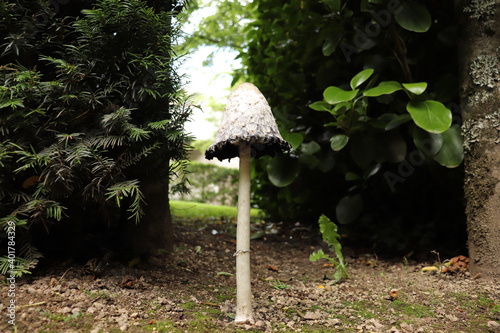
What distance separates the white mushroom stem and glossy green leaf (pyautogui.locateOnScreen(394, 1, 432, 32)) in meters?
2.01

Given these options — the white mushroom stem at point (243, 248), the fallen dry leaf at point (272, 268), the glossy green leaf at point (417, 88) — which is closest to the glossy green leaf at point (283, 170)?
the fallen dry leaf at point (272, 268)

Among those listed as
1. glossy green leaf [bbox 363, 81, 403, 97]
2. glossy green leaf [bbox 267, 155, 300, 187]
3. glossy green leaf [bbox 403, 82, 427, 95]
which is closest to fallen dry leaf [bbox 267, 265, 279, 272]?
glossy green leaf [bbox 267, 155, 300, 187]

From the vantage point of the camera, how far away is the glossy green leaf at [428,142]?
2.80 metres

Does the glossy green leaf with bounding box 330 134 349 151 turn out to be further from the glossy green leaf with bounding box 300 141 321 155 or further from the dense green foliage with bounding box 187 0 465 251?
the glossy green leaf with bounding box 300 141 321 155

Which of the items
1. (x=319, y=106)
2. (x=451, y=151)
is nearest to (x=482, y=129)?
(x=451, y=151)

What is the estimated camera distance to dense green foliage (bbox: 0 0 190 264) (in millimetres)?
1976

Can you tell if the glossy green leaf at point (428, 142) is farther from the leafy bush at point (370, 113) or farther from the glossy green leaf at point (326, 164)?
the glossy green leaf at point (326, 164)

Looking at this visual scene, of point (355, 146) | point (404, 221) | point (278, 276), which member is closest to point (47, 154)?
point (278, 276)

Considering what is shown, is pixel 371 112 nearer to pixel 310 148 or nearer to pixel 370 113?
pixel 370 113

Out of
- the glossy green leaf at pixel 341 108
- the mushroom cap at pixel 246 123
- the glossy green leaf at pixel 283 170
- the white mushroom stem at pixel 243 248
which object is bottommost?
the white mushroom stem at pixel 243 248

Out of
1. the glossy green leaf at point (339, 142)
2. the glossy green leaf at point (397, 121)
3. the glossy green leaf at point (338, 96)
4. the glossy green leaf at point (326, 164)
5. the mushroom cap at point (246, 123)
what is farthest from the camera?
the glossy green leaf at point (326, 164)

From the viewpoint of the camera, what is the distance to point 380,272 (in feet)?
10.1

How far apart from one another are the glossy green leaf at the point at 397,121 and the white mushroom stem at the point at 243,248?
161 centimetres

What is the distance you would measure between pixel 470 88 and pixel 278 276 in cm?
220
